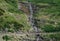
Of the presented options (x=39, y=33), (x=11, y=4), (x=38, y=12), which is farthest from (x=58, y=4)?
(x=39, y=33)

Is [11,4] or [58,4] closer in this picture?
[11,4]

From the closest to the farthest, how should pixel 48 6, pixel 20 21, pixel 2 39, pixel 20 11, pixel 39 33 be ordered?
pixel 2 39
pixel 39 33
pixel 20 21
pixel 20 11
pixel 48 6

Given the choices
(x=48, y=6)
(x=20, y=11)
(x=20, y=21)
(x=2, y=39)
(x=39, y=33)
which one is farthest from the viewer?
(x=48, y=6)

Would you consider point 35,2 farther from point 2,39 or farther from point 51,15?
point 2,39

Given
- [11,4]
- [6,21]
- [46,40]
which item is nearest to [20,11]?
[11,4]

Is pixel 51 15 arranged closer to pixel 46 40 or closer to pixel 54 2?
pixel 54 2

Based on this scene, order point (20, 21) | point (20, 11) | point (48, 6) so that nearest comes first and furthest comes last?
point (20, 21) → point (20, 11) → point (48, 6)

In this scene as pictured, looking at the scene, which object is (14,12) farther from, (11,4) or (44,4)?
(44,4)

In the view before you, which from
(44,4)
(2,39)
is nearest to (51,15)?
(44,4)

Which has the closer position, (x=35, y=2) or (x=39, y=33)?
(x=39, y=33)
